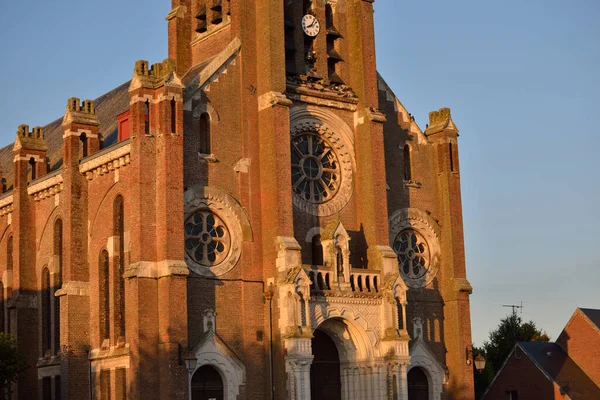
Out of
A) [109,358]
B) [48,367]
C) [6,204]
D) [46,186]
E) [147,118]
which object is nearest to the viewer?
[109,358]

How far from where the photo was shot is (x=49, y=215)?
55875 mm

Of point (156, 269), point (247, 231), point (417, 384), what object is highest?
point (247, 231)

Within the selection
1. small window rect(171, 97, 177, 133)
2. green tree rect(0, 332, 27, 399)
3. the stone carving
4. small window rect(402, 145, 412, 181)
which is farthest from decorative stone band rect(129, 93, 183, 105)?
the stone carving

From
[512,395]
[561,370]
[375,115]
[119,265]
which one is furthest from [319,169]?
[561,370]

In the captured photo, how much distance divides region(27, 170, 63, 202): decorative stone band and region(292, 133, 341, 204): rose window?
37.8 ft

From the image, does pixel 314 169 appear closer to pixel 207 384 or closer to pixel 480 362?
pixel 207 384

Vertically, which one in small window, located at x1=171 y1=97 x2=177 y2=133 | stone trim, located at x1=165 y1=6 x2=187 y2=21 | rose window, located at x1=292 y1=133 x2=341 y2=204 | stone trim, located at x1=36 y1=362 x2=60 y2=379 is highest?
stone trim, located at x1=165 y1=6 x2=187 y2=21

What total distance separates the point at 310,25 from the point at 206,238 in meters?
12.6

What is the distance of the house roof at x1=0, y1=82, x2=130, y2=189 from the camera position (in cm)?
5859

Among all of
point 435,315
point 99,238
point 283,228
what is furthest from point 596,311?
point 99,238

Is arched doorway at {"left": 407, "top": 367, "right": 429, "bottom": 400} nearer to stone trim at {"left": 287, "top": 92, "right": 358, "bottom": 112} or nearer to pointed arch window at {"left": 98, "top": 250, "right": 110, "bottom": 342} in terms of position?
stone trim at {"left": 287, "top": 92, "right": 358, "bottom": 112}

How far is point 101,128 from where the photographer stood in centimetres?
6006

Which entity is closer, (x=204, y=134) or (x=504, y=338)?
(x=204, y=134)

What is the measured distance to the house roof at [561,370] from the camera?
61.1 meters
